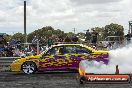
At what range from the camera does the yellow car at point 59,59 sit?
17906 millimetres

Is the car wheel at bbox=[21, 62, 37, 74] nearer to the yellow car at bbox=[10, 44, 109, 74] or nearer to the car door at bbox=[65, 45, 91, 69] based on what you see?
the yellow car at bbox=[10, 44, 109, 74]

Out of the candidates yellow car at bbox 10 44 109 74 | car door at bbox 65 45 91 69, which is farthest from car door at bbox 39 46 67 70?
car door at bbox 65 45 91 69

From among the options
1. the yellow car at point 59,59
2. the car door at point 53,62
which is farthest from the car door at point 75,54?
the car door at point 53,62

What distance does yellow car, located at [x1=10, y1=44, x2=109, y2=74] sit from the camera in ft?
58.7

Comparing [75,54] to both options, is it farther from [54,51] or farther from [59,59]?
[54,51]

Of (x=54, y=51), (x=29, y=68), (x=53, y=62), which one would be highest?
(x=54, y=51)

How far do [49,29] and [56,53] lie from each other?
299 feet

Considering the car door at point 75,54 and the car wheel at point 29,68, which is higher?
the car door at point 75,54

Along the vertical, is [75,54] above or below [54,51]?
below

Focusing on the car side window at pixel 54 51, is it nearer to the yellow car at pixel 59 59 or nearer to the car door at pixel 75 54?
the yellow car at pixel 59 59

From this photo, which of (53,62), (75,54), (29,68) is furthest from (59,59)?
(29,68)

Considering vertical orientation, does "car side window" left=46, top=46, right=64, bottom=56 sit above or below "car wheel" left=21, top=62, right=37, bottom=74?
above

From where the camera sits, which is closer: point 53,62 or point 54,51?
point 53,62

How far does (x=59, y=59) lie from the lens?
18.0 meters
